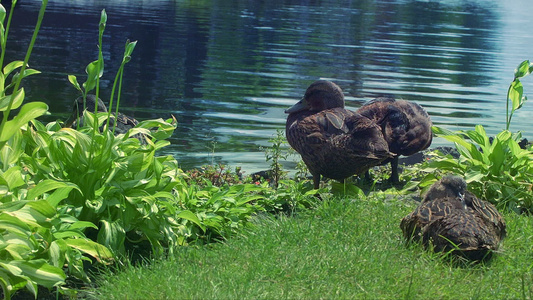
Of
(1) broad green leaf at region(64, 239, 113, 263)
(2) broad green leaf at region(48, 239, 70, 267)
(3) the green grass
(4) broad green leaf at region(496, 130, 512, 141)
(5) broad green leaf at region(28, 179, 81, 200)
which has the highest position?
(5) broad green leaf at region(28, 179, 81, 200)

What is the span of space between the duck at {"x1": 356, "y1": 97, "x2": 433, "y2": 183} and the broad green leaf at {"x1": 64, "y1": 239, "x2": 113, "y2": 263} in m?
3.40

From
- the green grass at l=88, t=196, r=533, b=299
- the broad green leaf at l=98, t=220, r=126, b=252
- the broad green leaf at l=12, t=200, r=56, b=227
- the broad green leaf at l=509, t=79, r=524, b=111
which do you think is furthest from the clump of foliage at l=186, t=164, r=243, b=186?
the broad green leaf at l=12, t=200, r=56, b=227

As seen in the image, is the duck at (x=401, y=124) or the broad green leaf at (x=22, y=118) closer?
the broad green leaf at (x=22, y=118)

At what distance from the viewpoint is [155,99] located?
1459cm

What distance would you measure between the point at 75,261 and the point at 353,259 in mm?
1859

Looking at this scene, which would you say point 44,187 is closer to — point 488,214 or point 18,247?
point 18,247

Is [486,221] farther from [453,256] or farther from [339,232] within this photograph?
[339,232]

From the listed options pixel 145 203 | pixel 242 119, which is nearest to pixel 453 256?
pixel 145 203

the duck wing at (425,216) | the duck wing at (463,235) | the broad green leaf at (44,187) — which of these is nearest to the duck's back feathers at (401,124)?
the duck wing at (425,216)

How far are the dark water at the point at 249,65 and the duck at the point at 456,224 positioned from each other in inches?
170

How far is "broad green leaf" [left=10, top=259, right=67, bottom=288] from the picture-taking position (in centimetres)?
429

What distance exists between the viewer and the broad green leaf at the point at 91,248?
4746 mm

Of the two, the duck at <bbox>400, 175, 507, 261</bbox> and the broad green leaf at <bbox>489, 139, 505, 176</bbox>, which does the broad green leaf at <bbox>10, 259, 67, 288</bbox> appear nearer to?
the duck at <bbox>400, 175, 507, 261</bbox>

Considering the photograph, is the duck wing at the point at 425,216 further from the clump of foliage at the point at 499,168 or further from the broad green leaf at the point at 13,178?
the broad green leaf at the point at 13,178
